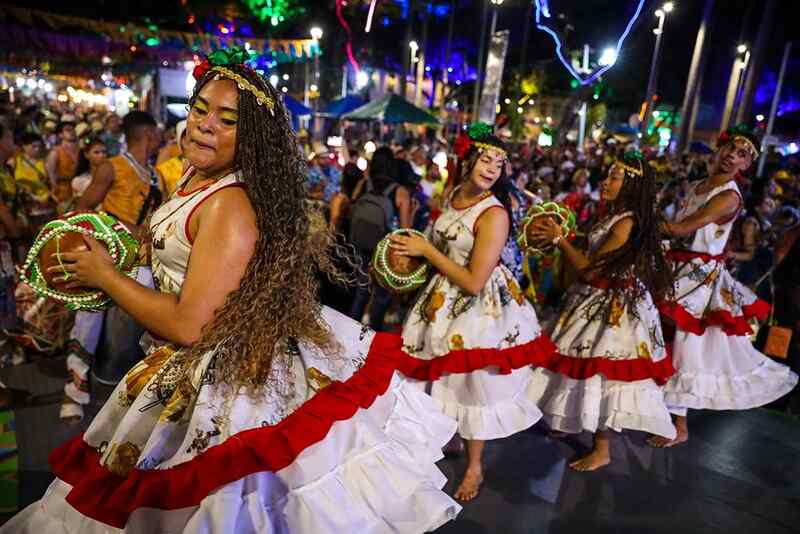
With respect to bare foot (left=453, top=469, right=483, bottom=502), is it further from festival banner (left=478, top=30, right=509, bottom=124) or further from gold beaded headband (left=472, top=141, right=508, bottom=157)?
festival banner (left=478, top=30, right=509, bottom=124)

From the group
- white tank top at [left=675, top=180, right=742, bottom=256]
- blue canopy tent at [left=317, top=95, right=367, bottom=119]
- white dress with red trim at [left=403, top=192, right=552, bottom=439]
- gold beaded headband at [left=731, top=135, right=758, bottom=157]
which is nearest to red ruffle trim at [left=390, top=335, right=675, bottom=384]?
white dress with red trim at [left=403, top=192, right=552, bottom=439]

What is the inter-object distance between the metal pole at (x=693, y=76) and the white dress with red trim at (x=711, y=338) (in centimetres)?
1760

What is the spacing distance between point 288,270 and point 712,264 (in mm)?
3932

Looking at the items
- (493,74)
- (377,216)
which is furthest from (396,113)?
(377,216)

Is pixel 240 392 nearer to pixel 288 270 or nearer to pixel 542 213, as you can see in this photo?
pixel 288 270

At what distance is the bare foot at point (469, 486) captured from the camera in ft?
11.4

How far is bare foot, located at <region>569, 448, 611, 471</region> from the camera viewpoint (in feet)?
13.0

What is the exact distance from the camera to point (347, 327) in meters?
2.20

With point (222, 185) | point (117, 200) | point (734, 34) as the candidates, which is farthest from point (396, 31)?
point (222, 185)

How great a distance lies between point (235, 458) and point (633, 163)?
10.9ft

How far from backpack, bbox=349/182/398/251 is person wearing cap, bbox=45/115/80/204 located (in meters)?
4.62

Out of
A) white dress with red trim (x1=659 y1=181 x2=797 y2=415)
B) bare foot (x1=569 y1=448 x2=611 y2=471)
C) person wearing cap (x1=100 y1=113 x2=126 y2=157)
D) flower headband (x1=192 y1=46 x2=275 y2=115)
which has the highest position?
flower headband (x1=192 y1=46 x2=275 y2=115)

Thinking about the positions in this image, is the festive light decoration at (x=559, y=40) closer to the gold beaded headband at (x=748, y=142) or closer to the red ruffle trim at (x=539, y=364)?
the gold beaded headband at (x=748, y=142)

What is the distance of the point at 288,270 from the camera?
6.25 feet
